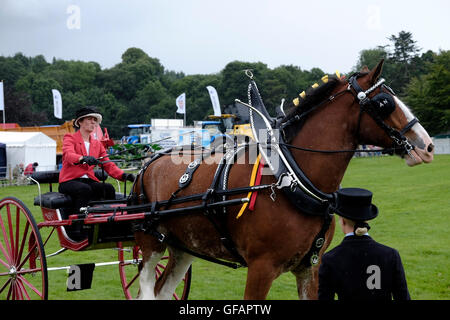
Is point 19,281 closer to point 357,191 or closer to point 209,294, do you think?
point 209,294

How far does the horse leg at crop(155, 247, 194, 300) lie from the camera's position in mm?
5023

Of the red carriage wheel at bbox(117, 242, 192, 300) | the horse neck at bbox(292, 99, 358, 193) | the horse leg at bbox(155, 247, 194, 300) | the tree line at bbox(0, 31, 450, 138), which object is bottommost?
the red carriage wheel at bbox(117, 242, 192, 300)

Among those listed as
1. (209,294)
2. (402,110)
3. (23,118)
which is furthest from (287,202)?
(23,118)

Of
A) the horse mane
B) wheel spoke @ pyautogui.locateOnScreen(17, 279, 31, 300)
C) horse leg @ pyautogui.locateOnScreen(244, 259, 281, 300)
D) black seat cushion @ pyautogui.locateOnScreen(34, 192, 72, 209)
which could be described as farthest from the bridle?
wheel spoke @ pyautogui.locateOnScreen(17, 279, 31, 300)

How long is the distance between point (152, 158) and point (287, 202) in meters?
2.06

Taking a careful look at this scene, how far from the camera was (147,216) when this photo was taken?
4.55 m

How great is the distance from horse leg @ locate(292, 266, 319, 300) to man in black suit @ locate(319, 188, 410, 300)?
1.09m

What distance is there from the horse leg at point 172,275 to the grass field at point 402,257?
1488 millimetres

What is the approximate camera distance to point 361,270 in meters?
2.78

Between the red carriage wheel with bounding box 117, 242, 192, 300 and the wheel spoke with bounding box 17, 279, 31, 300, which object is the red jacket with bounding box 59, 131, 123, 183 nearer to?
the red carriage wheel with bounding box 117, 242, 192, 300

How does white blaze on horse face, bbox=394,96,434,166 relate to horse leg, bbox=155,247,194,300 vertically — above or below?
above

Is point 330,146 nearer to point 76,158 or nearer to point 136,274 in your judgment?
point 76,158
